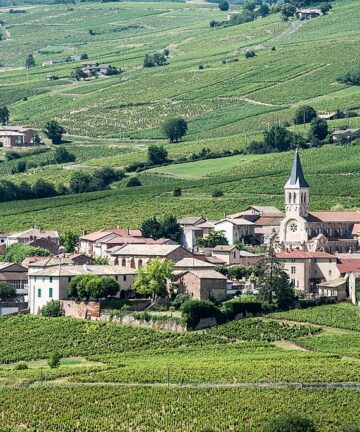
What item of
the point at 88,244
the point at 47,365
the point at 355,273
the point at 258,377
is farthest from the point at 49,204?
the point at 258,377

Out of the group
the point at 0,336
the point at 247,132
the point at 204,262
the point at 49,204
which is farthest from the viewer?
the point at 247,132

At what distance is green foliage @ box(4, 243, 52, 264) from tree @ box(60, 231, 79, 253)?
10.3ft

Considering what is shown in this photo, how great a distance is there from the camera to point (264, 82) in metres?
199

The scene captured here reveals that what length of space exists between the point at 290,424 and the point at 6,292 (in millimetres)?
37483

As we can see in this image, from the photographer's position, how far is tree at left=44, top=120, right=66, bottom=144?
594 feet

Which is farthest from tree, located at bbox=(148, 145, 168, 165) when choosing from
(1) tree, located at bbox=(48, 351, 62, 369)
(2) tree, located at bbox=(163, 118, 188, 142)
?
(1) tree, located at bbox=(48, 351, 62, 369)

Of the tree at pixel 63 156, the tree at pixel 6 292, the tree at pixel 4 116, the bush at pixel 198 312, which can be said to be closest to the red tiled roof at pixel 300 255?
the bush at pixel 198 312

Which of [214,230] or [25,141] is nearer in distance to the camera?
[214,230]

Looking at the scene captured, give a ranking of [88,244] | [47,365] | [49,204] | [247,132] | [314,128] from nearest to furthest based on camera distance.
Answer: [47,365], [88,244], [49,204], [314,128], [247,132]

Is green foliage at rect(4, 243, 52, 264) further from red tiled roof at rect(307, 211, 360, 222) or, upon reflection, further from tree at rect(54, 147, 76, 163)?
tree at rect(54, 147, 76, 163)

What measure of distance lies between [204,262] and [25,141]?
7832 centimetres

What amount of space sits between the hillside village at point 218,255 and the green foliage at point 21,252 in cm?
118

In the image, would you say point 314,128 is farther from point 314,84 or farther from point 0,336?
point 0,336

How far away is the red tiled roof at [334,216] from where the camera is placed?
117 m
